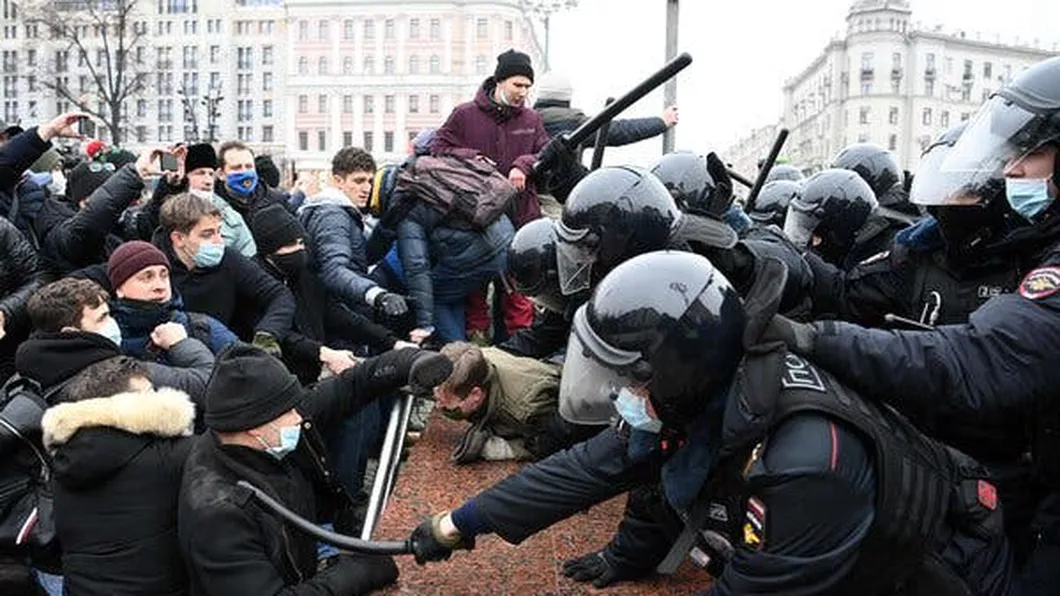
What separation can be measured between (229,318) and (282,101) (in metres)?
99.9

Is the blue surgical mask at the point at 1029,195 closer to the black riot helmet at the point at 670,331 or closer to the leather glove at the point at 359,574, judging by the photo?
the black riot helmet at the point at 670,331

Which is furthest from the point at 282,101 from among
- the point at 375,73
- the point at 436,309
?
the point at 436,309

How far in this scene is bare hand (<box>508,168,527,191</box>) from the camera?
539cm

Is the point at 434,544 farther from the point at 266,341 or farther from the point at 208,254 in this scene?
the point at 208,254

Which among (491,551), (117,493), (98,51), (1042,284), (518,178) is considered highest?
(98,51)

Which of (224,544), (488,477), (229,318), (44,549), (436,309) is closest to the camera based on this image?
(224,544)

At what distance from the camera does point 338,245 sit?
5.36 meters

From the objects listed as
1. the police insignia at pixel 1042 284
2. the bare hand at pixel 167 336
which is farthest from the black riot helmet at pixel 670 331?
the bare hand at pixel 167 336

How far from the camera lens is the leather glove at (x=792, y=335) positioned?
2.14m

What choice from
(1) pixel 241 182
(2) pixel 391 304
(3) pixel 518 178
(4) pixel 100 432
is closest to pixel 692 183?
(3) pixel 518 178

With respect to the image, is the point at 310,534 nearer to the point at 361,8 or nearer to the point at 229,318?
the point at 229,318

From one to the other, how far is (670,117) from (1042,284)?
4141 mm

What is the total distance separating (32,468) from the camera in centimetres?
362

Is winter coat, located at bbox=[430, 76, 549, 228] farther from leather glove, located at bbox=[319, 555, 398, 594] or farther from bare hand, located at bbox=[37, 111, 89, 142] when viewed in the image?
leather glove, located at bbox=[319, 555, 398, 594]
